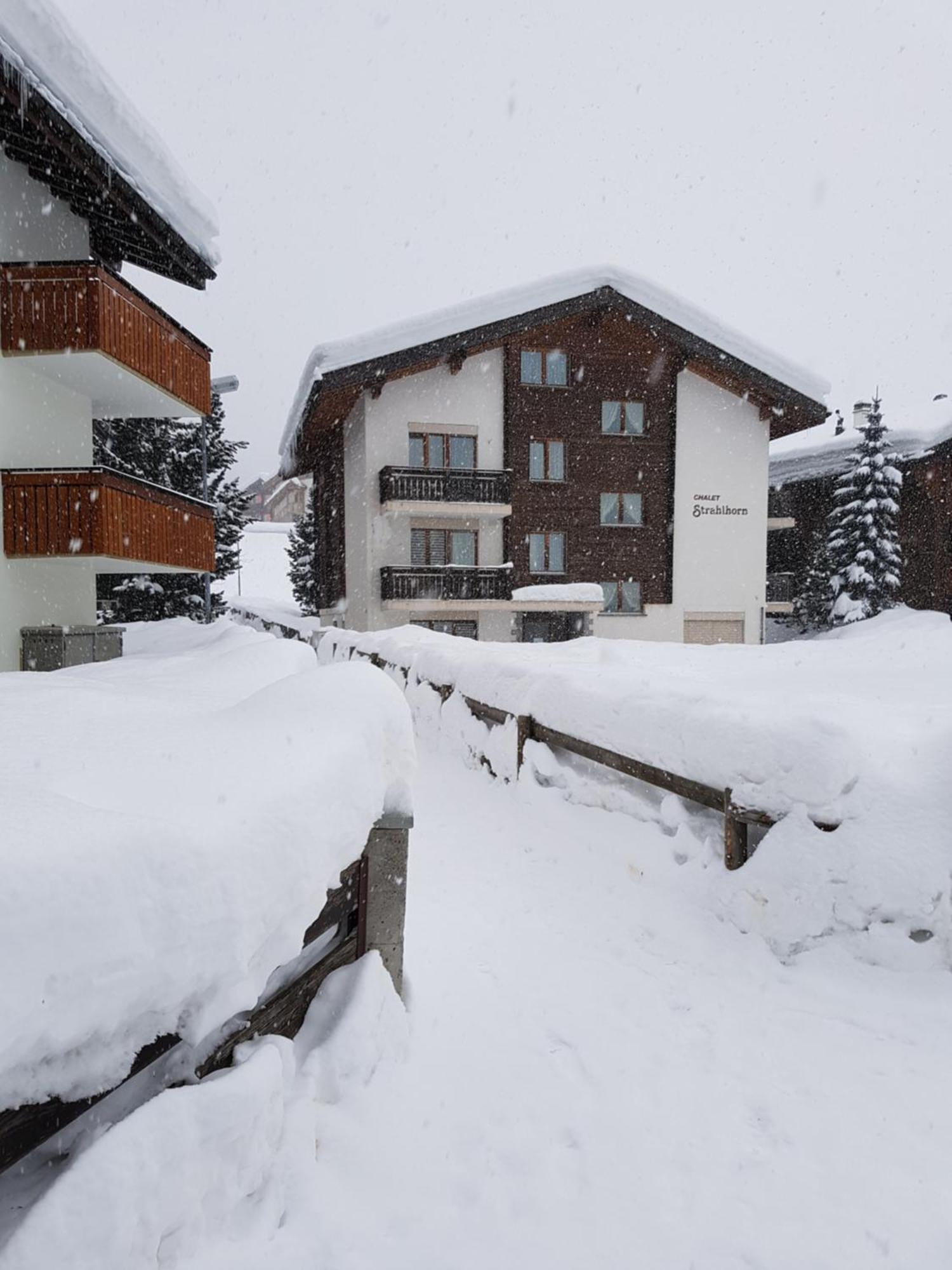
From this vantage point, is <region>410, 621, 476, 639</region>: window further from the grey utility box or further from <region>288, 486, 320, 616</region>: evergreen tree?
<region>288, 486, 320, 616</region>: evergreen tree

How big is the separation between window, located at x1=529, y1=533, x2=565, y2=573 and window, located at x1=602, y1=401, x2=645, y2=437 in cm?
381

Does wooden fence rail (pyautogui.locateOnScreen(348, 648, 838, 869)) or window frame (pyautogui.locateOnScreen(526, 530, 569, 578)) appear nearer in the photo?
wooden fence rail (pyautogui.locateOnScreen(348, 648, 838, 869))

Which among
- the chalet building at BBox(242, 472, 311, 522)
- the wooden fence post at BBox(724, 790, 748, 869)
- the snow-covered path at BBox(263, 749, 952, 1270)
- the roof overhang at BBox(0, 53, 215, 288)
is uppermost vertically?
the chalet building at BBox(242, 472, 311, 522)

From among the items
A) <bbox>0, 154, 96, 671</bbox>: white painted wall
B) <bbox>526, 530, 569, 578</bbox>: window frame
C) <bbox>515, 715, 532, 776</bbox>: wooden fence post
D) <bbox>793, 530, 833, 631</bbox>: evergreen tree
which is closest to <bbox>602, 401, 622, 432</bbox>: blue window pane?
<bbox>526, 530, 569, 578</bbox>: window frame

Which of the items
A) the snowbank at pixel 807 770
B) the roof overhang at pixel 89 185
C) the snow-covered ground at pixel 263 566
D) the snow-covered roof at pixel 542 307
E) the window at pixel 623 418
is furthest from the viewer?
the snow-covered ground at pixel 263 566

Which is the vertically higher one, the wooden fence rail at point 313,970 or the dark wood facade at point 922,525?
the dark wood facade at point 922,525

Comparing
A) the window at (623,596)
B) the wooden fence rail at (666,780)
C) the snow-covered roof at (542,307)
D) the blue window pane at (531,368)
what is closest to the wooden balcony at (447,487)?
the snow-covered roof at (542,307)

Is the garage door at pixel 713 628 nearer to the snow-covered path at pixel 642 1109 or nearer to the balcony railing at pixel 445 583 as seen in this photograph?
the balcony railing at pixel 445 583

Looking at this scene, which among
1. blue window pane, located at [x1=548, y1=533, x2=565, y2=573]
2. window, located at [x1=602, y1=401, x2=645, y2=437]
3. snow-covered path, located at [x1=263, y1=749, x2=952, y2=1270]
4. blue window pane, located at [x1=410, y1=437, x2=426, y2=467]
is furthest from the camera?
window, located at [x1=602, y1=401, x2=645, y2=437]

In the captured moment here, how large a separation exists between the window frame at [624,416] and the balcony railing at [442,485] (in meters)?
4.03

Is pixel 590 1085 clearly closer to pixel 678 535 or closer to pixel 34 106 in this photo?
pixel 34 106

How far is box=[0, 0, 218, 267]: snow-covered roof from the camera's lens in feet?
27.7

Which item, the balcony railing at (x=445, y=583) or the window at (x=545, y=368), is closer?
the balcony railing at (x=445, y=583)

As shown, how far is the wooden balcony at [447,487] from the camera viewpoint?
70.7 feet
